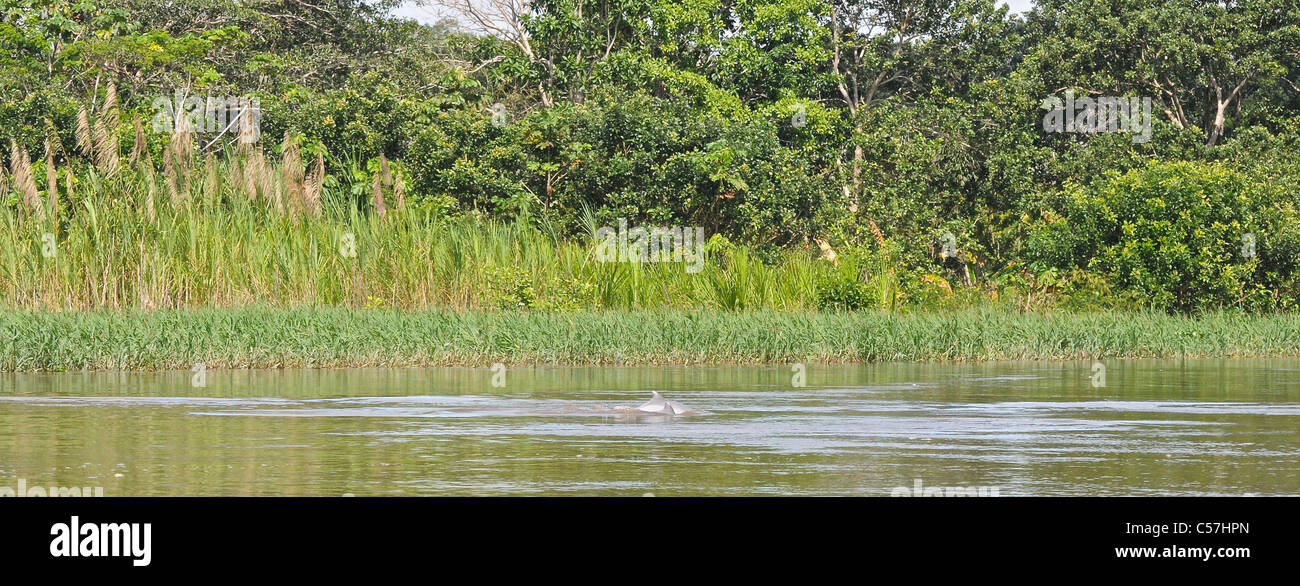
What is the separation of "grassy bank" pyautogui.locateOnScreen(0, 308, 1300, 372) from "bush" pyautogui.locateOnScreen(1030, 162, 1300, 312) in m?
4.24

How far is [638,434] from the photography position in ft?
38.7

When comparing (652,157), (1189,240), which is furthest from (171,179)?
(1189,240)

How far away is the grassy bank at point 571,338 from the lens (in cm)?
1759

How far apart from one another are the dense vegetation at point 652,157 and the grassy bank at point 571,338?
1856 millimetres

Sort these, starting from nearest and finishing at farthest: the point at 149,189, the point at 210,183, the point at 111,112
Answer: the point at 149,189
the point at 210,183
the point at 111,112

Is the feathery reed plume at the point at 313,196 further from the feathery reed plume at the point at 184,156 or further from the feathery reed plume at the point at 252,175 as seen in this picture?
the feathery reed plume at the point at 184,156

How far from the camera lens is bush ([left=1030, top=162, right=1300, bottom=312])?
1069 inches

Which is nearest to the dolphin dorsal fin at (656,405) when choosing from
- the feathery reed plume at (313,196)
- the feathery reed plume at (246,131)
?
the feathery reed plume at (313,196)

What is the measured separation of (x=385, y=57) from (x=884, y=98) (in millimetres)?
10092

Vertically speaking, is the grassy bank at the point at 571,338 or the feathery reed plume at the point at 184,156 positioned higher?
the feathery reed plume at the point at 184,156

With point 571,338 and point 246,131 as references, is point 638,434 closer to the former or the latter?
point 571,338

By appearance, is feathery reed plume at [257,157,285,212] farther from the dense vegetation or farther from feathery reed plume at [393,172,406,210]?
feathery reed plume at [393,172,406,210]

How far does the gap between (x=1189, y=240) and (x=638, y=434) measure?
17.7 metres
